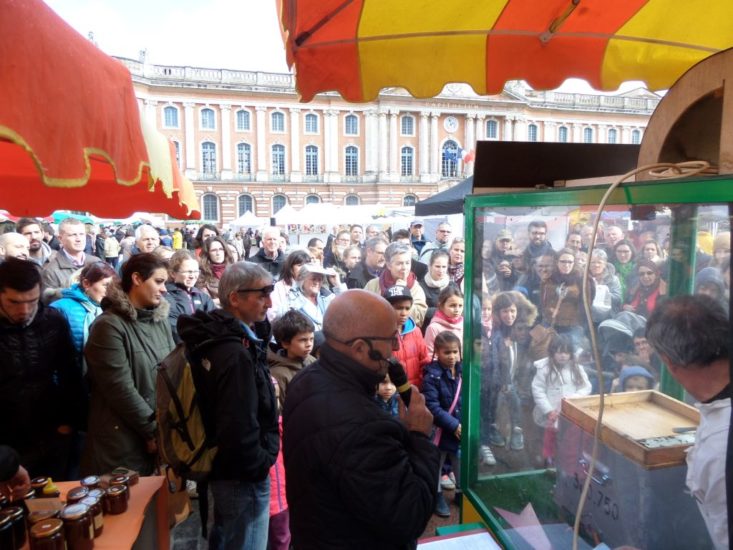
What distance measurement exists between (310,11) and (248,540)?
2250 millimetres

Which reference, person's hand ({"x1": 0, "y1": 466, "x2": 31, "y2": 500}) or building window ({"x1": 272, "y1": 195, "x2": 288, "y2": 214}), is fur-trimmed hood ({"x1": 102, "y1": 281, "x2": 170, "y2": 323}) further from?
building window ({"x1": 272, "y1": 195, "x2": 288, "y2": 214})

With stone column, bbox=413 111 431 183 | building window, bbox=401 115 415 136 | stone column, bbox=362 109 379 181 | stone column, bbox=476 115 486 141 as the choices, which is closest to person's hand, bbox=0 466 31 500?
stone column, bbox=362 109 379 181

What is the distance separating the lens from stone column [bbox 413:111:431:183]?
44.6 m

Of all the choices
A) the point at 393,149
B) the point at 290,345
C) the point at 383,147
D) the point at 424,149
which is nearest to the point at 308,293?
the point at 290,345

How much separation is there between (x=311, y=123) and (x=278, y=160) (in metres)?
4.50

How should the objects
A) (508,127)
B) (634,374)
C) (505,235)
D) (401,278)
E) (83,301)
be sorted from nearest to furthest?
(634,374), (505,235), (83,301), (401,278), (508,127)

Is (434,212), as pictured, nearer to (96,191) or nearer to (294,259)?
(294,259)

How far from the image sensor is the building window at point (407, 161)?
4562 centimetres

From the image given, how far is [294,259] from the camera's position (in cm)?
452

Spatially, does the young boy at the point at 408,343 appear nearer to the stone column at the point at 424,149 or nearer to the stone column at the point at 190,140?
the stone column at the point at 190,140

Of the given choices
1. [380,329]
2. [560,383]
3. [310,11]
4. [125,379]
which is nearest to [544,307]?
[560,383]

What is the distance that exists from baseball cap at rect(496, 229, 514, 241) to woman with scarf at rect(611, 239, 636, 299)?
1.43 ft

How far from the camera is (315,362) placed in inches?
65.9

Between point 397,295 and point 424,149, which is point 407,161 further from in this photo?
point 397,295
